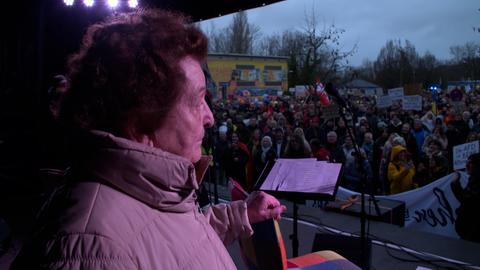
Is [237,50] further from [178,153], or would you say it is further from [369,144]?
[178,153]

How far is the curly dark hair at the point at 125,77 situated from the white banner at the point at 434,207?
190 inches

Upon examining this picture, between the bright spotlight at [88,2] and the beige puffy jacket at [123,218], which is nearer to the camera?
the beige puffy jacket at [123,218]

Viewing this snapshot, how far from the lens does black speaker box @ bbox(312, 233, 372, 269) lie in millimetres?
2902

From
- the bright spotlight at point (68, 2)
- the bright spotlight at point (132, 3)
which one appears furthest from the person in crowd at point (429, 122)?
the bright spotlight at point (68, 2)

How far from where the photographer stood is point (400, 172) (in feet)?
21.0

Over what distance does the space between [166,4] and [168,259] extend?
5278 millimetres

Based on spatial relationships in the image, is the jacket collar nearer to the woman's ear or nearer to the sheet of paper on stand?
the woman's ear

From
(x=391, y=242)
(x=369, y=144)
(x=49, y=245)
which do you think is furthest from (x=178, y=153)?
(x=369, y=144)

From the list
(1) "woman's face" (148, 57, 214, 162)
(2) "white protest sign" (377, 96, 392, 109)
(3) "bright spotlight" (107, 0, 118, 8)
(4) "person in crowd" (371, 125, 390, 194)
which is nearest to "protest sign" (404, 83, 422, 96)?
(2) "white protest sign" (377, 96, 392, 109)

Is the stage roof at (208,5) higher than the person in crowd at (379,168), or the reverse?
the stage roof at (208,5)

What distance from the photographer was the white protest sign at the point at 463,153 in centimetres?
609

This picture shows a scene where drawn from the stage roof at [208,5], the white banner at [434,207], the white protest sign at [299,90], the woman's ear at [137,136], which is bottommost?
the white banner at [434,207]

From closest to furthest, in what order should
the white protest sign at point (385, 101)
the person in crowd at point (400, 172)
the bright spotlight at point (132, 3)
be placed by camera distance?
the bright spotlight at point (132, 3)
the person in crowd at point (400, 172)
the white protest sign at point (385, 101)

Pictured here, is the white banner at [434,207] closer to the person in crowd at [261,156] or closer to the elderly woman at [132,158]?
the person in crowd at [261,156]
